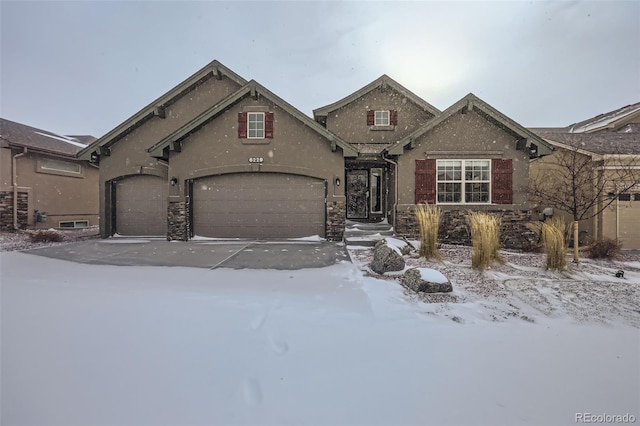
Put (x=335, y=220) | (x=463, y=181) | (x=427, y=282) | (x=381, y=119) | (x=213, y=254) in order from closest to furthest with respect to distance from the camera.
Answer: (x=427, y=282) → (x=213, y=254) → (x=335, y=220) → (x=463, y=181) → (x=381, y=119)

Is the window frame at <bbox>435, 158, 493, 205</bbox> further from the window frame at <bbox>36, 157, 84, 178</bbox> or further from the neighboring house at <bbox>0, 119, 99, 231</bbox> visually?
the window frame at <bbox>36, 157, 84, 178</bbox>

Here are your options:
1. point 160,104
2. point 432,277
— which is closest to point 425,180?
point 432,277

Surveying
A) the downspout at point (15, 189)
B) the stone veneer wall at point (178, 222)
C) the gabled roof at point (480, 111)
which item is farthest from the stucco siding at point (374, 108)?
Answer: the downspout at point (15, 189)

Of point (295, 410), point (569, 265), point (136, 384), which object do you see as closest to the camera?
point (295, 410)

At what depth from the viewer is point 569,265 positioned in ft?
20.8

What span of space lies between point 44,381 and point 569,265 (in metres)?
8.87

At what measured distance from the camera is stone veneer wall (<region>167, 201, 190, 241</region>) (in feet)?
34.4

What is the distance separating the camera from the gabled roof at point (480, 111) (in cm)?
992

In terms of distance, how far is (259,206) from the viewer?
10805 millimetres

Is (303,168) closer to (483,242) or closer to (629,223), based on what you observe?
(483,242)

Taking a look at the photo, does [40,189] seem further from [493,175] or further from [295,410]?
[493,175]

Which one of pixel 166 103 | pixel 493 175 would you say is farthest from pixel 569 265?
pixel 166 103

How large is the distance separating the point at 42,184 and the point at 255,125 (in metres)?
11.8

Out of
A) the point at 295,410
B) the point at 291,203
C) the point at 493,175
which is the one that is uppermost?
the point at 493,175
